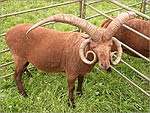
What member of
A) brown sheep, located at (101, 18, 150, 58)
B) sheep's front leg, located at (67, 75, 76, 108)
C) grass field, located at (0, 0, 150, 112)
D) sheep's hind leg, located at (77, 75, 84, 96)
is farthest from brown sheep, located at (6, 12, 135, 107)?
brown sheep, located at (101, 18, 150, 58)

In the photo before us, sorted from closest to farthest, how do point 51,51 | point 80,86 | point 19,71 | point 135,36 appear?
point 51,51, point 19,71, point 80,86, point 135,36

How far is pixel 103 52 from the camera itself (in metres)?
3.95

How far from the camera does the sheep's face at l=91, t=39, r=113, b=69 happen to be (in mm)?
3951

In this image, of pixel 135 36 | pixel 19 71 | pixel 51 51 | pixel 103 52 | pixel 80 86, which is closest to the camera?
pixel 103 52

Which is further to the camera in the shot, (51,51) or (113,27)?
(51,51)

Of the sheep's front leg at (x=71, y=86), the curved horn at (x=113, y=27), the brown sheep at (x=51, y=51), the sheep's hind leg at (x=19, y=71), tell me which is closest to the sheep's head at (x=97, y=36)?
the curved horn at (x=113, y=27)

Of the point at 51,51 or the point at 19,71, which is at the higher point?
the point at 51,51

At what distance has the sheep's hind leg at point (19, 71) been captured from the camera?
480cm

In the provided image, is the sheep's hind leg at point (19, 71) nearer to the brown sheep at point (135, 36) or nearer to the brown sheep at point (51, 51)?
the brown sheep at point (51, 51)

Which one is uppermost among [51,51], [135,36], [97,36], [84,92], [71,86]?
[97,36]

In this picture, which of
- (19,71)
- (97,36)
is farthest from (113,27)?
(19,71)

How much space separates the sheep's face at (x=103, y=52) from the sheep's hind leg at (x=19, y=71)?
136 centimetres

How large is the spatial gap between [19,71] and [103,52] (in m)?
1.60

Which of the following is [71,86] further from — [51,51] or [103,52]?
[103,52]
